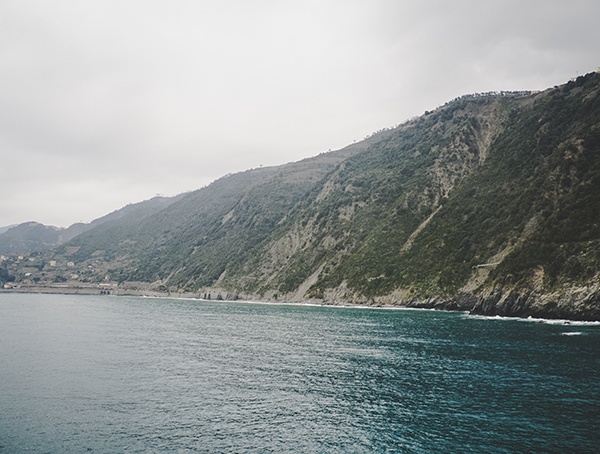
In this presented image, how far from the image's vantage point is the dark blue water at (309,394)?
108 ft

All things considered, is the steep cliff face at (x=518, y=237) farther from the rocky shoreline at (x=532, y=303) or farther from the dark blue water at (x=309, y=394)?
the dark blue water at (x=309, y=394)

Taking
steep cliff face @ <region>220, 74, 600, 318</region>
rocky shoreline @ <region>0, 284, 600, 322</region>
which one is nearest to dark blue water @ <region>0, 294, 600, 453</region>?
rocky shoreline @ <region>0, 284, 600, 322</region>

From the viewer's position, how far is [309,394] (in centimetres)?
4612

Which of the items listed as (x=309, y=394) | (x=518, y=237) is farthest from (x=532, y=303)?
(x=309, y=394)

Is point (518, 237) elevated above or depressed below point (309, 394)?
above

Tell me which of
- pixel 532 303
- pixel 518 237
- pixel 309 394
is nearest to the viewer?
pixel 309 394

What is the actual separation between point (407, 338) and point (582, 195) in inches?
2939

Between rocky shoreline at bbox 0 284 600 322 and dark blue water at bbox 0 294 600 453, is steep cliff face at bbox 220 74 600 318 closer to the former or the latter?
rocky shoreline at bbox 0 284 600 322

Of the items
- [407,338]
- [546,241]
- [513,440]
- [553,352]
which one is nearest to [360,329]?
[407,338]

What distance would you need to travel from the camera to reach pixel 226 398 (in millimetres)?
45000

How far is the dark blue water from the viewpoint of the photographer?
3291 centimetres

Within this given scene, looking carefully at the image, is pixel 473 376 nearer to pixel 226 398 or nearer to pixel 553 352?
pixel 553 352

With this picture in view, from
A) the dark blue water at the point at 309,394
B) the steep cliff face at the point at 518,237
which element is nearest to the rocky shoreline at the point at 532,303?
the steep cliff face at the point at 518,237

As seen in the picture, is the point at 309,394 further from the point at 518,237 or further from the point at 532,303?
the point at 518,237
